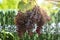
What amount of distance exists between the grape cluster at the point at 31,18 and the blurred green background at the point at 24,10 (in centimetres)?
3

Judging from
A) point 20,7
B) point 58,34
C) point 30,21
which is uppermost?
point 20,7

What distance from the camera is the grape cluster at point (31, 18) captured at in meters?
1.19

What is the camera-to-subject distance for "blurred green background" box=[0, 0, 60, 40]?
120 centimetres

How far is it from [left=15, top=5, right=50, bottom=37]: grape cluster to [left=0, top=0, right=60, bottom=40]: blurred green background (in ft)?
0.11

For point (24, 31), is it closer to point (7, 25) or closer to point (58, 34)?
point (7, 25)

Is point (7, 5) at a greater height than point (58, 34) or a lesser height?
greater

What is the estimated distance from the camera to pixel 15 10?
4.01 feet

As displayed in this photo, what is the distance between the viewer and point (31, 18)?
1.20 m

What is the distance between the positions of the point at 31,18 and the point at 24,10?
0.09m

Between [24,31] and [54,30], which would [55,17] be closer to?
[54,30]

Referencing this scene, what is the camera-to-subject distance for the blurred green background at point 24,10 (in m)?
1.20

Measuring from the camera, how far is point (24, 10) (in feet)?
3.95

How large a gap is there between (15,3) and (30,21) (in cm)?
21

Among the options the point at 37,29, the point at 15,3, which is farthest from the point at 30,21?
the point at 15,3
